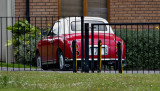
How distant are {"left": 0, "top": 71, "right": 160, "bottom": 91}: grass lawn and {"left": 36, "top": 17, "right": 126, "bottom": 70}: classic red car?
257cm

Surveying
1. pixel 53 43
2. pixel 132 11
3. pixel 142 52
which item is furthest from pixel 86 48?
pixel 132 11

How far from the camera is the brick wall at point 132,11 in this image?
18.4 meters

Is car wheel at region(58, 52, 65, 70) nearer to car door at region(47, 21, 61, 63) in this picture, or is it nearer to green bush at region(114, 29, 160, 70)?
car door at region(47, 21, 61, 63)

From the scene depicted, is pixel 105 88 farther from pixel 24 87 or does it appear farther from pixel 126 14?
pixel 126 14

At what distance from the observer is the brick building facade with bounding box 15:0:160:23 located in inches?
723

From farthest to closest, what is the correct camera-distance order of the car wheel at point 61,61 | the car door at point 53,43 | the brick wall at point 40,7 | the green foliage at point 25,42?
1. the brick wall at point 40,7
2. the green foliage at point 25,42
3. the car door at point 53,43
4. the car wheel at point 61,61

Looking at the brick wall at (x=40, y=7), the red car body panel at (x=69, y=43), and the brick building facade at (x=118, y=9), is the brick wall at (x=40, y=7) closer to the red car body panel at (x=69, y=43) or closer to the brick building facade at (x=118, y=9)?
the brick building facade at (x=118, y=9)

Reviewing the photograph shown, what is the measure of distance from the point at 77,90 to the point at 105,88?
567 mm

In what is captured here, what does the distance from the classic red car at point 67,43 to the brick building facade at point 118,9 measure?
4.09 m

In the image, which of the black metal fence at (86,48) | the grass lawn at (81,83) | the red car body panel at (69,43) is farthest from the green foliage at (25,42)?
the grass lawn at (81,83)

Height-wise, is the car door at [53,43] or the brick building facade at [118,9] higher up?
the brick building facade at [118,9]

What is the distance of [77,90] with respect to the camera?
318 inches

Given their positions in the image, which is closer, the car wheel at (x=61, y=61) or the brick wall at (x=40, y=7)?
the car wheel at (x=61, y=61)

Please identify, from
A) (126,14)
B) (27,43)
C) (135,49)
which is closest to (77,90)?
(135,49)
